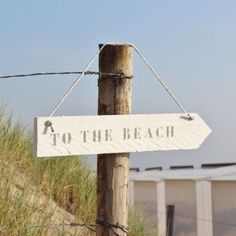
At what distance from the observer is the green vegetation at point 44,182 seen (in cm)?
491

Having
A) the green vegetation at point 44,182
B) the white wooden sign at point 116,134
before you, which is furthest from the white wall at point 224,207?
the white wooden sign at point 116,134

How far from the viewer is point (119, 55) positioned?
11.2 ft

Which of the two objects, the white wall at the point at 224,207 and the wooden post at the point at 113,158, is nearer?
the wooden post at the point at 113,158

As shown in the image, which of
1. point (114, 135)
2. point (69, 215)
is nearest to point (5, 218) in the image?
point (69, 215)

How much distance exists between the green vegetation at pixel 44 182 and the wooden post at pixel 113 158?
147 centimetres

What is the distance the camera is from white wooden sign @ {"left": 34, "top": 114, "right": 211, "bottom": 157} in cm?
309

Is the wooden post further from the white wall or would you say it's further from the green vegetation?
the white wall

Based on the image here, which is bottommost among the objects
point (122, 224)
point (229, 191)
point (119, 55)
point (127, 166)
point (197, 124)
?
point (122, 224)

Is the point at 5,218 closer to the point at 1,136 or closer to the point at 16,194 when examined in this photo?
the point at 16,194

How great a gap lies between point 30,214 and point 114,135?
5.29 ft

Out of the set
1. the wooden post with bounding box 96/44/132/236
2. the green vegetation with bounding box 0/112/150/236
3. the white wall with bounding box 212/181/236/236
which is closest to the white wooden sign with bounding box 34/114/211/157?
the wooden post with bounding box 96/44/132/236

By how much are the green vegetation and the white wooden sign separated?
1646mm

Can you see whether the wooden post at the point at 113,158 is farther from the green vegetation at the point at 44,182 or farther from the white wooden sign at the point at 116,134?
the green vegetation at the point at 44,182

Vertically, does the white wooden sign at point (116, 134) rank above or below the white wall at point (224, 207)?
below
